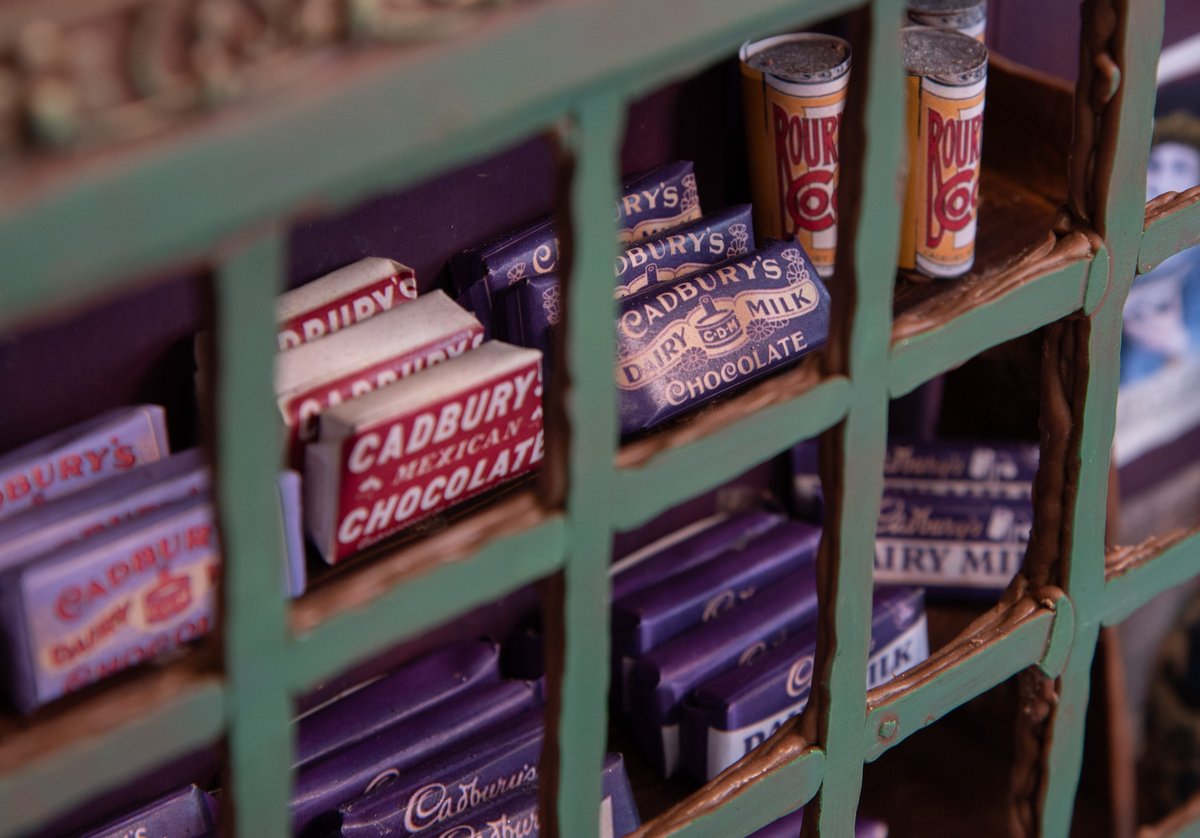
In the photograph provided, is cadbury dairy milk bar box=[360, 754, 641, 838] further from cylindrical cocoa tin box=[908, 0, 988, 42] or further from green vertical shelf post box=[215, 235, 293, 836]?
cylindrical cocoa tin box=[908, 0, 988, 42]

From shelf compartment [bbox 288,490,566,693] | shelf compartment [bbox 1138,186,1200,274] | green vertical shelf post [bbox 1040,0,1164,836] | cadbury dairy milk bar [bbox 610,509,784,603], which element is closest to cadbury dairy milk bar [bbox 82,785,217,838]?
shelf compartment [bbox 288,490,566,693]

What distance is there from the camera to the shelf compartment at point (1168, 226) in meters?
1.14

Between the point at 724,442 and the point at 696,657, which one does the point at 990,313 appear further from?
the point at 696,657

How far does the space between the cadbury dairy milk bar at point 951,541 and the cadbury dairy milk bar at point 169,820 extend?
0.78m

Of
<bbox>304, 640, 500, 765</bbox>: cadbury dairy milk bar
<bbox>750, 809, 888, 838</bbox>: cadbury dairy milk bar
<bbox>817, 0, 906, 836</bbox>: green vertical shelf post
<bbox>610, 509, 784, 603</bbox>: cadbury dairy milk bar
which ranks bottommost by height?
<bbox>750, 809, 888, 838</bbox>: cadbury dairy milk bar

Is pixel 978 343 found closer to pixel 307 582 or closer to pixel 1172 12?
pixel 307 582

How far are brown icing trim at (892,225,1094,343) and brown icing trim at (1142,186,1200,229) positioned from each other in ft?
0.23

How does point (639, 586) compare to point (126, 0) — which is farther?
point (639, 586)

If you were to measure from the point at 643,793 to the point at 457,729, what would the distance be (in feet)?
0.71

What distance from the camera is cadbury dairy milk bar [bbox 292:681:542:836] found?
118cm

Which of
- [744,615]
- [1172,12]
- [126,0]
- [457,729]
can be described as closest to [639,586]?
[744,615]

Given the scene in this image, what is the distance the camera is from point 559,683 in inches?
37.4

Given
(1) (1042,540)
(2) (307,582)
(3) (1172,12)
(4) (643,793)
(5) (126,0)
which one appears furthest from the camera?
(3) (1172,12)

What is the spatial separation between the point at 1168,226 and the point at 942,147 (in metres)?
0.19
